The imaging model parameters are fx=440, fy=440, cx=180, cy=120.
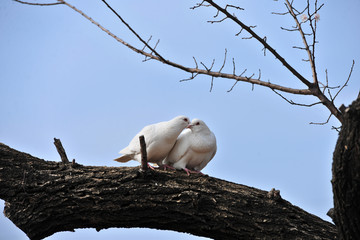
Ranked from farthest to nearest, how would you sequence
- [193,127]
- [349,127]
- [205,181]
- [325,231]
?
[193,127] < [205,181] < [325,231] < [349,127]

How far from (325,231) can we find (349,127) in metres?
1.30

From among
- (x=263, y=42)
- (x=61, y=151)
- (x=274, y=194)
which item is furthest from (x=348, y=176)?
(x=61, y=151)

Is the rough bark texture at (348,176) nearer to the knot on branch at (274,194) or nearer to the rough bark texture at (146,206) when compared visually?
the rough bark texture at (146,206)

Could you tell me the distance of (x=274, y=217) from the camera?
3.79 m

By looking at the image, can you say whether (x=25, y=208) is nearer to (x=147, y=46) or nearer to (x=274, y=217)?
(x=147, y=46)

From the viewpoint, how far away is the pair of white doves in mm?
4711

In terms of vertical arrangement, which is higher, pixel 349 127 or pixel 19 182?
pixel 349 127

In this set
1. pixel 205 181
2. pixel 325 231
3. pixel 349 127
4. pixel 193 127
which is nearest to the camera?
pixel 349 127

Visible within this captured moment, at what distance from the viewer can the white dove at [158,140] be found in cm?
468

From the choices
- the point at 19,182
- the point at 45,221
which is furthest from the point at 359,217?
the point at 19,182

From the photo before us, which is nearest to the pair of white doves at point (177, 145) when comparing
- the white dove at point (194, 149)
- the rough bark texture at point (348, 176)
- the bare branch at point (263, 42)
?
the white dove at point (194, 149)

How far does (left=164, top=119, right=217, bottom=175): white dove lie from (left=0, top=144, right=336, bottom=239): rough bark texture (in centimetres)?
82

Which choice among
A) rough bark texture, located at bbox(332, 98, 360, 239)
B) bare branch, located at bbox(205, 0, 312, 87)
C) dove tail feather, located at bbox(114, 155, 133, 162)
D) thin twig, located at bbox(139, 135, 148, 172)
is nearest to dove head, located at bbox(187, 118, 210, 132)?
dove tail feather, located at bbox(114, 155, 133, 162)

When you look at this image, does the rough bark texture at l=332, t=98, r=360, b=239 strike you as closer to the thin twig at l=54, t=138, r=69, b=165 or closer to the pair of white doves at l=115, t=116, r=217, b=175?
the pair of white doves at l=115, t=116, r=217, b=175
